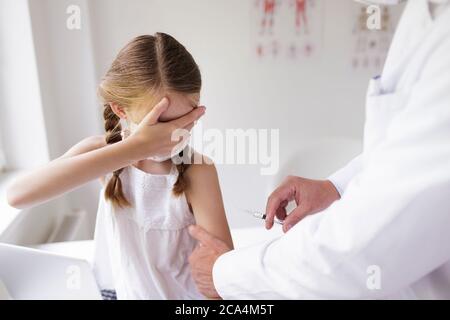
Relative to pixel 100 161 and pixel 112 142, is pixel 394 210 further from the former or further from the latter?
pixel 112 142

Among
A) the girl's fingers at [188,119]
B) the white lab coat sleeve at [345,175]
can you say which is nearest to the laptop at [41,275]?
the girl's fingers at [188,119]

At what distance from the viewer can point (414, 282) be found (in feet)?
1.79

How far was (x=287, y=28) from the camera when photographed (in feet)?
2.80

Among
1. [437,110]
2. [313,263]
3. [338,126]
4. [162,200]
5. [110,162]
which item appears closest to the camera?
[437,110]

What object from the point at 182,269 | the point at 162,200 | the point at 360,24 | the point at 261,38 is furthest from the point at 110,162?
the point at 360,24

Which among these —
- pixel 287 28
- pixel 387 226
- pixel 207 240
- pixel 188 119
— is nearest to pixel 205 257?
pixel 207 240

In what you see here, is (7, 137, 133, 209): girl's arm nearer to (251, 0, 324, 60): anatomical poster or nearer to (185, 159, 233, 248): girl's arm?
(185, 159, 233, 248): girl's arm

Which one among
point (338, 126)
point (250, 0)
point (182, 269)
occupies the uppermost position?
point (250, 0)

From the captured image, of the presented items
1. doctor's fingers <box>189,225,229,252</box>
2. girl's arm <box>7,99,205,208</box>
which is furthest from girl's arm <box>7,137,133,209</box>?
doctor's fingers <box>189,225,229,252</box>

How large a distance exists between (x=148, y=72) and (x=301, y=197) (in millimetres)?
360

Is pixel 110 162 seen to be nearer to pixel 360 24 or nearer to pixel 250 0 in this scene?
pixel 250 0

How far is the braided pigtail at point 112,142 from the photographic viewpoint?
0.77m

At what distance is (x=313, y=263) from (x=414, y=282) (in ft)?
0.49

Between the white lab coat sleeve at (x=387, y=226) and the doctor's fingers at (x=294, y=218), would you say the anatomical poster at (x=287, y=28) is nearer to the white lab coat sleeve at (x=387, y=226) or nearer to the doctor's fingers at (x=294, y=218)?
the doctor's fingers at (x=294, y=218)
